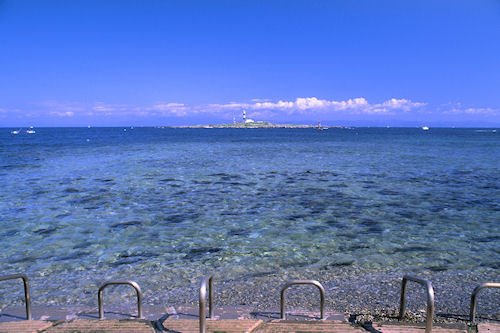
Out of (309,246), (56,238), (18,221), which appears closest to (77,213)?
(18,221)

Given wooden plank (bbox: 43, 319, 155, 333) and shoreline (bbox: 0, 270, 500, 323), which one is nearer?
wooden plank (bbox: 43, 319, 155, 333)

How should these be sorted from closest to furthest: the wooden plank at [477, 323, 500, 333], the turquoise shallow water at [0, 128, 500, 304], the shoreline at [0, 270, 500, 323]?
the wooden plank at [477, 323, 500, 333], the shoreline at [0, 270, 500, 323], the turquoise shallow water at [0, 128, 500, 304]

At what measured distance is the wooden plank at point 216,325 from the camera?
515 cm

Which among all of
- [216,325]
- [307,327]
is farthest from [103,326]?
[307,327]

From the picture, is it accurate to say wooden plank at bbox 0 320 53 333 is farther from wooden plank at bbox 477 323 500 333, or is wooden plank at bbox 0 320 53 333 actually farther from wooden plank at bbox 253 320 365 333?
wooden plank at bbox 477 323 500 333

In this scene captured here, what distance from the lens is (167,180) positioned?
988 inches

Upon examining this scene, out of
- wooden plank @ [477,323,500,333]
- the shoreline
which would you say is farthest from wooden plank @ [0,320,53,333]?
wooden plank @ [477,323,500,333]

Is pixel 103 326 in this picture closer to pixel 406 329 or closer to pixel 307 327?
pixel 307 327

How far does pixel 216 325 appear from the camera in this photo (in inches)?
209

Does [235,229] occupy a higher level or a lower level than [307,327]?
lower

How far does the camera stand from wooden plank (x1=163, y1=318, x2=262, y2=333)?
16.9ft

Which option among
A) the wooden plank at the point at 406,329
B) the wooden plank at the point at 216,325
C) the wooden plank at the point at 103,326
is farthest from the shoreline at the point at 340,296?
the wooden plank at the point at 103,326

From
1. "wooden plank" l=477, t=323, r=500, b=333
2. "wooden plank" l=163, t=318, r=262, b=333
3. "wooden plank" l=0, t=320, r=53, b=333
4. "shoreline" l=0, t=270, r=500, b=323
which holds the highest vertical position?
"wooden plank" l=163, t=318, r=262, b=333

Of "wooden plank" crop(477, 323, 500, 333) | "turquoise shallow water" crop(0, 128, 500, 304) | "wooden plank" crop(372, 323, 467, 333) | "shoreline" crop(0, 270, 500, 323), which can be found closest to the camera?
"wooden plank" crop(372, 323, 467, 333)
